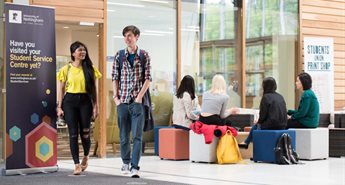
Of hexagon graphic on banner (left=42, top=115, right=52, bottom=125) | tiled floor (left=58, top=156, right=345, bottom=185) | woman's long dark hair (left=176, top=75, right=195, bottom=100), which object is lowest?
tiled floor (left=58, top=156, right=345, bottom=185)

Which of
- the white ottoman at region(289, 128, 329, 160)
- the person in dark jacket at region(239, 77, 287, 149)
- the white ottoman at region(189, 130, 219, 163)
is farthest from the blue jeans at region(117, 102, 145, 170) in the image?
the white ottoman at region(289, 128, 329, 160)

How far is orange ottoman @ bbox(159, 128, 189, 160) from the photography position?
882 centimetres

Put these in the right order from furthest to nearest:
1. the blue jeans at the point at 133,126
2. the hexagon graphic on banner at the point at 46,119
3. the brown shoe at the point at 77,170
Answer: the hexagon graphic on banner at the point at 46,119, the brown shoe at the point at 77,170, the blue jeans at the point at 133,126

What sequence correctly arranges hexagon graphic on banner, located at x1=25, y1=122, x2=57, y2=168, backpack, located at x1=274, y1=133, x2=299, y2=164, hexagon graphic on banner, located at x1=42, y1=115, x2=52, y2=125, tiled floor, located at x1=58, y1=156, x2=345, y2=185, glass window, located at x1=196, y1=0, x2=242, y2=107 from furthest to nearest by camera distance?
glass window, located at x1=196, y1=0, x2=242, y2=107
backpack, located at x1=274, y1=133, x2=299, y2=164
hexagon graphic on banner, located at x1=42, y1=115, x2=52, y2=125
hexagon graphic on banner, located at x1=25, y1=122, x2=57, y2=168
tiled floor, located at x1=58, y1=156, x2=345, y2=185

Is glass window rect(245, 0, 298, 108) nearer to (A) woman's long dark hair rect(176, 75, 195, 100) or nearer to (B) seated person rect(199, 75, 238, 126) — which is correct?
(A) woman's long dark hair rect(176, 75, 195, 100)

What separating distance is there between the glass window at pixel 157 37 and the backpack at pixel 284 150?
7.79ft

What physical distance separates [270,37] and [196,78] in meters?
2.00

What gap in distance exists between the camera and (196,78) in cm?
1044

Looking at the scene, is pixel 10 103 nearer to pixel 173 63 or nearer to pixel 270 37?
pixel 173 63

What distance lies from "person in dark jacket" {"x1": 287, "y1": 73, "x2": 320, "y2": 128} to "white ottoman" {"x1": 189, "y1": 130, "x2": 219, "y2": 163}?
1412 mm

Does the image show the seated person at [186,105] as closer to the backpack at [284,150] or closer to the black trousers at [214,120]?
the black trousers at [214,120]

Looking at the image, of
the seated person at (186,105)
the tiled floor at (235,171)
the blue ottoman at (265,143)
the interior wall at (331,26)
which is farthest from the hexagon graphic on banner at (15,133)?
the interior wall at (331,26)

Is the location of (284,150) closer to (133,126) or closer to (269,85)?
(269,85)

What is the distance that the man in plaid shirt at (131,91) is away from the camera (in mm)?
6391
